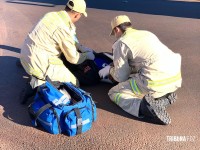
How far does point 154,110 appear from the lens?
4.06 meters

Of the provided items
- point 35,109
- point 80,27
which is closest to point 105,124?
point 35,109

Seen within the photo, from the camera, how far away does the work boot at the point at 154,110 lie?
4082mm

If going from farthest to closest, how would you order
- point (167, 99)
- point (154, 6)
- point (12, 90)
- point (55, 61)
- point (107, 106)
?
1. point (154, 6)
2. point (12, 90)
3. point (55, 61)
4. point (107, 106)
5. point (167, 99)

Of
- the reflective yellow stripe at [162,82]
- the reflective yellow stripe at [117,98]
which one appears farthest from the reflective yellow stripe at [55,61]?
the reflective yellow stripe at [162,82]

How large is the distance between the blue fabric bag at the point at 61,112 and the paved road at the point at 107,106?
0.36 ft

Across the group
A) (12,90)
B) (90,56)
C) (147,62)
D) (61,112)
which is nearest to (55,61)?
(90,56)

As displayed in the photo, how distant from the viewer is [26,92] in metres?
4.74

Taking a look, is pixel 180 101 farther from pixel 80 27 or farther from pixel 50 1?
pixel 50 1

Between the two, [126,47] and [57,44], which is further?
[57,44]

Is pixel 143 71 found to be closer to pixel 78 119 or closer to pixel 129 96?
pixel 129 96

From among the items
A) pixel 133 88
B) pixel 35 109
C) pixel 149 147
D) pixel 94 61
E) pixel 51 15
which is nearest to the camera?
pixel 149 147

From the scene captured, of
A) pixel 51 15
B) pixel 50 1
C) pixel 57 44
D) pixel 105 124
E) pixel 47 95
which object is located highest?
pixel 51 15

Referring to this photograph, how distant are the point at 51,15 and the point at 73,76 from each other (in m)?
1.01

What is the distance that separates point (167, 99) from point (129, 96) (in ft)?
1.87
